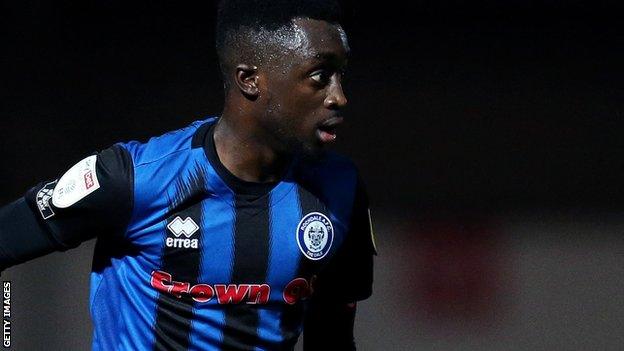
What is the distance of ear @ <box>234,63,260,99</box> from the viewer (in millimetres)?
2395

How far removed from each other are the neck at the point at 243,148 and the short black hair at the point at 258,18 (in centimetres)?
12

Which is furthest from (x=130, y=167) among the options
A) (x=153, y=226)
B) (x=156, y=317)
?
(x=156, y=317)

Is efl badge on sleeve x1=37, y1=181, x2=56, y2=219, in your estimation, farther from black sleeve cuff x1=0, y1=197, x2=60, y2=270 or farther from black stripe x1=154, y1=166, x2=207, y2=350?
black stripe x1=154, y1=166, x2=207, y2=350

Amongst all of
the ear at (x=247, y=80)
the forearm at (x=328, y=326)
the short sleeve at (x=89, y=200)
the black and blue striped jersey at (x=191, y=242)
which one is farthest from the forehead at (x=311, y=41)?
the forearm at (x=328, y=326)

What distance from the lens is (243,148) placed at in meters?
2.45

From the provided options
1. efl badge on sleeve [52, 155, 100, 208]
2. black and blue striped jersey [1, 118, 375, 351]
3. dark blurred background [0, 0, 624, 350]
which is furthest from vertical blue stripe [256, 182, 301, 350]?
dark blurred background [0, 0, 624, 350]

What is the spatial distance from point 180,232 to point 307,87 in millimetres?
416

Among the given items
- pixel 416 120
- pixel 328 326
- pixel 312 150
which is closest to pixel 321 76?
pixel 312 150

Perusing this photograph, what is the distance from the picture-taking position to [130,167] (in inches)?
92.5

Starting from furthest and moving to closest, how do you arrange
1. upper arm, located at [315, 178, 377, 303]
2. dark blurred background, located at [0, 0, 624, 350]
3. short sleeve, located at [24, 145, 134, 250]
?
dark blurred background, located at [0, 0, 624, 350] → upper arm, located at [315, 178, 377, 303] → short sleeve, located at [24, 145, 134, 250]

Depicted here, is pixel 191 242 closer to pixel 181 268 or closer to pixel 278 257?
pixel 181 268

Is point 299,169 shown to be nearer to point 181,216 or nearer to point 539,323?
point 181,216

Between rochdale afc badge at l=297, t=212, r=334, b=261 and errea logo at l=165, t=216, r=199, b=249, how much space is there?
0.81ft

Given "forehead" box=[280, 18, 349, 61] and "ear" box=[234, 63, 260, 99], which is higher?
"forehead" box=[280, 18, 349, 61]
